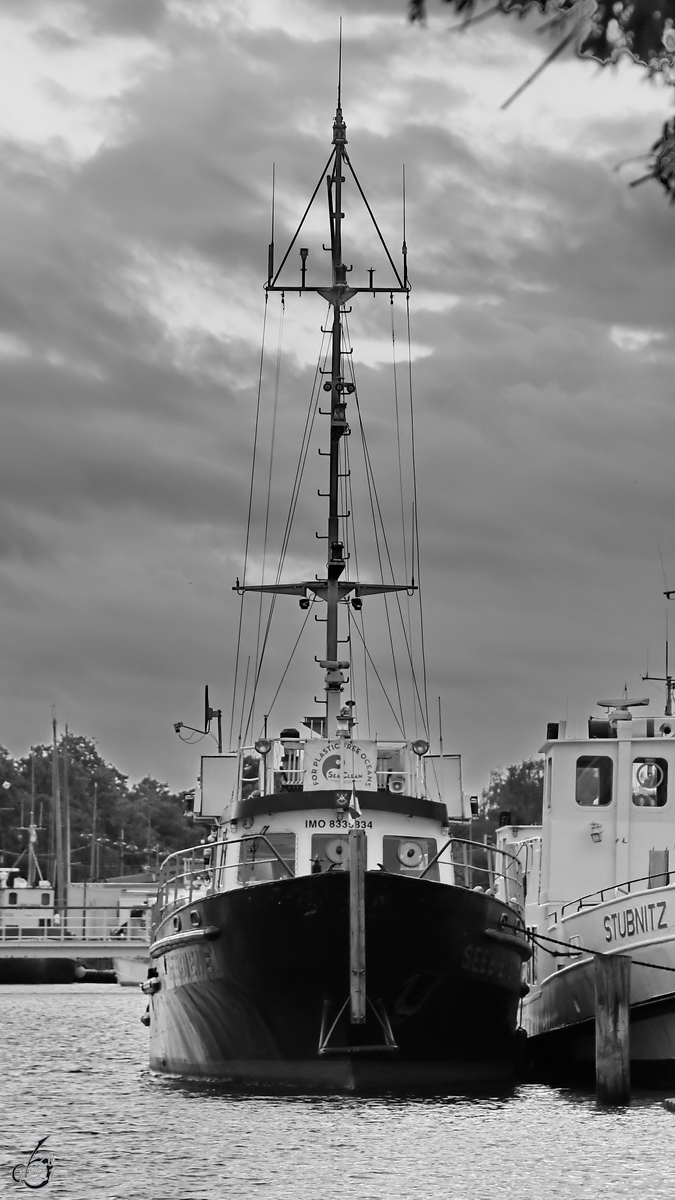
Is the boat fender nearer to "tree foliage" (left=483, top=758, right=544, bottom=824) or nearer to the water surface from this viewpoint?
the water surface

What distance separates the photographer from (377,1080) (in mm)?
21297

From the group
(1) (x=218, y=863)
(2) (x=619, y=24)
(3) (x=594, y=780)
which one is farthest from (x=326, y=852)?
(2) (x=619, y=24)

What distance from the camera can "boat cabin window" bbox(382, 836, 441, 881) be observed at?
23.8 meters

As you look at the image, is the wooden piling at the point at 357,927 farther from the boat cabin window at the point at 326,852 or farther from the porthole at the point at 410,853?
the porthole at the point at 410,853

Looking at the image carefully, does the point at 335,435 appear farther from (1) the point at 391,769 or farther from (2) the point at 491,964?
(2) the point at 491,964

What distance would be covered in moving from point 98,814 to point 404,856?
154505 mm

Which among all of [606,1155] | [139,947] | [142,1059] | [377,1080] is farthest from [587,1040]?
[139,947]

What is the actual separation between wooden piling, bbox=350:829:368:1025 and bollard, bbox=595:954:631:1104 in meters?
2.75

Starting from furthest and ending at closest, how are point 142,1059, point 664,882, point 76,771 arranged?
point 76,771, point 142,1059, point 664,882

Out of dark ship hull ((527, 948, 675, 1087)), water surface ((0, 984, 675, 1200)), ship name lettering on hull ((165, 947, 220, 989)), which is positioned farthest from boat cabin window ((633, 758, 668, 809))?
ship name lettering on hull ((165, 947, 220, 989))

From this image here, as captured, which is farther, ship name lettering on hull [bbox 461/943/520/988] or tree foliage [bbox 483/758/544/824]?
tree foliage [bbox 483/758/544/824]

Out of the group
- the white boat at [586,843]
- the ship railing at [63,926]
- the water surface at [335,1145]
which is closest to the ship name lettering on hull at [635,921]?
the white boat at [586,843]

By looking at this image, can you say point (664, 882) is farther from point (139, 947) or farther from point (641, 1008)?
point (139, 947)

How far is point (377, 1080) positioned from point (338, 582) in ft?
28.7
